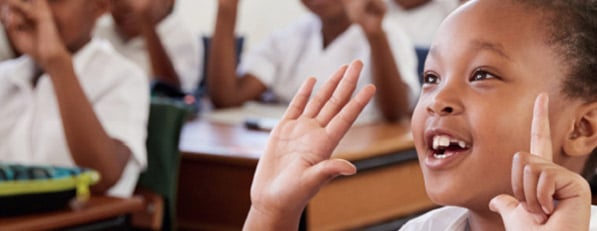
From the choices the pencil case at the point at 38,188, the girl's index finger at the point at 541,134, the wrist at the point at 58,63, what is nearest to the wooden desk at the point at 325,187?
the wrist at the point at 58,63

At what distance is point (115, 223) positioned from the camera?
2.19 metres

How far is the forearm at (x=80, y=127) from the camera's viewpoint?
7.98 ft

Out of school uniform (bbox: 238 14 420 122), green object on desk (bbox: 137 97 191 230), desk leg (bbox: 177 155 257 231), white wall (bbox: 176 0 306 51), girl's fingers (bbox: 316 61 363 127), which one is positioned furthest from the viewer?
white wall (bbox: 176 0 306 51)

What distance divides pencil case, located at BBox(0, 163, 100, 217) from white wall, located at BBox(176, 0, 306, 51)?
175 inches

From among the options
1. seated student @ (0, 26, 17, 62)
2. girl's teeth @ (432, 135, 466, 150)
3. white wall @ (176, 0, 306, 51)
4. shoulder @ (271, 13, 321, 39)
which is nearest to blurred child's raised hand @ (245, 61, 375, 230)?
girl's teeth @ (432, 135, 466, 150)

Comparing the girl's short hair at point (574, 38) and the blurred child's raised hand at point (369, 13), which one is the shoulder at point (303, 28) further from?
the girl's short hair at point (574, 38)

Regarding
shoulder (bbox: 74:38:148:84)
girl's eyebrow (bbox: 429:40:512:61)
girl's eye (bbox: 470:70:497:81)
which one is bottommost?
shoulder (bbox: 74:38:148:84)

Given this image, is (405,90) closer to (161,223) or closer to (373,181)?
(373,181)

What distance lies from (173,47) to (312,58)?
92cm

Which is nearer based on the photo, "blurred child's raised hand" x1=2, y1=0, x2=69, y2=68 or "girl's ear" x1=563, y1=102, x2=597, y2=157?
"girl's ear" x1=563, y1=102, x2=597, y2=157

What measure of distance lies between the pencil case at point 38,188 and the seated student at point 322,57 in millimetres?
1553

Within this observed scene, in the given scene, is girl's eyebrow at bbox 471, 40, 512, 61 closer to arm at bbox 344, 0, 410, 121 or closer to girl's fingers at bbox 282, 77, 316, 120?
girl's fingers at bbox 282, 77, 316, 120

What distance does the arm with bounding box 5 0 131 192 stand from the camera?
244cm

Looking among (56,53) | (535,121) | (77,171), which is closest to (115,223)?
(77,171)
